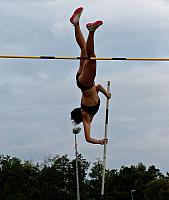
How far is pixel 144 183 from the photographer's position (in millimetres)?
56375

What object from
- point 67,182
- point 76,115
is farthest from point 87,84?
point 67,182

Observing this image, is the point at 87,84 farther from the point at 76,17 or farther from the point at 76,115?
the point at 76,17

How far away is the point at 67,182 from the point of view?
49969mm

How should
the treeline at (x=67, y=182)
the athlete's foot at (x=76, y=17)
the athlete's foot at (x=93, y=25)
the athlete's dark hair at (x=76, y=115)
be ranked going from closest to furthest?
the athlete's foot at (x=93, y=25) → the athlete's foot at (x=76, y=17) → the athlete's dark hair at (x=76, y=115) → the treeline at (x=67, y=182)

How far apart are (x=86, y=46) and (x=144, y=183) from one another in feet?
162

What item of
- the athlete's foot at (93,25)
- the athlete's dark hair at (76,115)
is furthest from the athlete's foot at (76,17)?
the athlete's dark hair at (76,115)

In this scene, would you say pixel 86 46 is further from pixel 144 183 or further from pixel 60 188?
pixel 144 183

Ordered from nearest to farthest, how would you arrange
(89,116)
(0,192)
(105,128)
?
(89,116) → (105,128) → (0,192)

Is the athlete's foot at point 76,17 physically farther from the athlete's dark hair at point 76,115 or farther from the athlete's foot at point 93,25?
the athlete's dark hair at point 76,115

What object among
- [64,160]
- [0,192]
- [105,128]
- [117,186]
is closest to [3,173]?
[0,192]

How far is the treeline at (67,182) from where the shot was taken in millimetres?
48750

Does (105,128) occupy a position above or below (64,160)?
below

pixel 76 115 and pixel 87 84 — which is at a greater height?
pixel 87 84

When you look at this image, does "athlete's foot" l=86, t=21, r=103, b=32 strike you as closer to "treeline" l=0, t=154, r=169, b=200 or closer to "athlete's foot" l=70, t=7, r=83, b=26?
"athlete's foot" l=70, t=7, r=83, b=26
